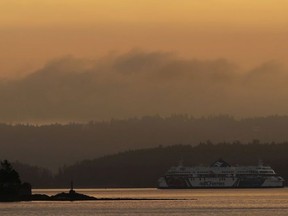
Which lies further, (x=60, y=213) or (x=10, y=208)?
(x=10, y=208)

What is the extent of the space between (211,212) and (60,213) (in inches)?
826

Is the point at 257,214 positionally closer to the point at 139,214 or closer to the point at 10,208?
the point at 139,214

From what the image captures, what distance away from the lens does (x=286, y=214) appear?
16038 cm

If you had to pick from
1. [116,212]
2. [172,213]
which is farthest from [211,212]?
[116,212]

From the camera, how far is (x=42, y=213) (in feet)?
549

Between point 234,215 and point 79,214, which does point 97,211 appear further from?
point 234,215

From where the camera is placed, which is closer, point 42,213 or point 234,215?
Result: point 234,215

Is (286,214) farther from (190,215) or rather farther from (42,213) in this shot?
(42,213)

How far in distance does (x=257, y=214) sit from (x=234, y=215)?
174 inches

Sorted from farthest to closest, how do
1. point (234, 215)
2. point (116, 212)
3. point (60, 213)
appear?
1. point (116, 212)
2. point (60, 213)
3. point (234, 215)

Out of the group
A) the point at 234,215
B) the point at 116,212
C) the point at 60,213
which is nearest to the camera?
the point at 234,215

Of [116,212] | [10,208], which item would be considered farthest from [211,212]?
[10,208]

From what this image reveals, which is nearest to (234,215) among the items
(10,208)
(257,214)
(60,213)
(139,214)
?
(257,214)

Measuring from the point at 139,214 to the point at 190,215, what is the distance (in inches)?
374
